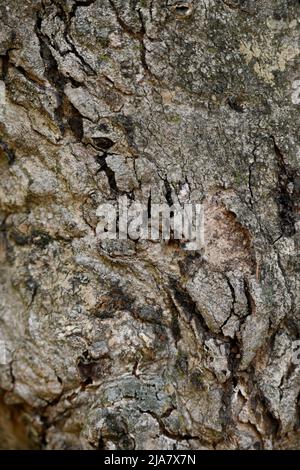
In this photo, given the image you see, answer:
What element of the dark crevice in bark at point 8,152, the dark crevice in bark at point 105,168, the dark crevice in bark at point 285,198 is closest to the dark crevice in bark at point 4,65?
the dark crevice in bark at point 8,152

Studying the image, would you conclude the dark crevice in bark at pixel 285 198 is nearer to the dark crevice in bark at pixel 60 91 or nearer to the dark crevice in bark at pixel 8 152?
the dark crevice in bark at pixel 60 91

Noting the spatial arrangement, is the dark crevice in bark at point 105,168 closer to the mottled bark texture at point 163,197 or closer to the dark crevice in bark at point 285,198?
the mottled bark texture at point 163,197

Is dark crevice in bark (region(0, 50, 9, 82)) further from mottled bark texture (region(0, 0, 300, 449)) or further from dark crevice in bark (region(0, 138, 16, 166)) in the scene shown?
dark crevice in bark (region(0, 138, 16, 166))

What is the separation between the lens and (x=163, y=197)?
1.49m

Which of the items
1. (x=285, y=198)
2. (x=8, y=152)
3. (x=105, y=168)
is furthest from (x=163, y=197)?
(x=8, y=152)

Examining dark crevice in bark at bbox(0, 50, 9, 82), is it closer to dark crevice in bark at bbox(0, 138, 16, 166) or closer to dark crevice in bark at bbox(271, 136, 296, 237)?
dark crevice in bark at bbox(0, 138, 16, 166)

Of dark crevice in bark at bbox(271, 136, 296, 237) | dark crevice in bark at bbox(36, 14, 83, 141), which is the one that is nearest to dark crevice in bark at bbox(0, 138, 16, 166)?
dark crevice in bark at bbox(36, 14, 83, 141)

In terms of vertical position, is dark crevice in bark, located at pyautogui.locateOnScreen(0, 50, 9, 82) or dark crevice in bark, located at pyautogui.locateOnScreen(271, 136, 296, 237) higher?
dark crevice in bark, located at pyautogui.locateOnScreen(0, 50, 9, 82)

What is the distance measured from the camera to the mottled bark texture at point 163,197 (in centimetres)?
146

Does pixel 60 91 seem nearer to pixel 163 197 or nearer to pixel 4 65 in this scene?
pixel 4 65

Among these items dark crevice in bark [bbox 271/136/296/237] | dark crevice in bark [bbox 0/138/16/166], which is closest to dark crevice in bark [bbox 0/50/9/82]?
dark crevice in bark [bbox 0/138/16/166]

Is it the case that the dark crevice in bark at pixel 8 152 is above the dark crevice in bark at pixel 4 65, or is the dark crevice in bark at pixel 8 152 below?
below

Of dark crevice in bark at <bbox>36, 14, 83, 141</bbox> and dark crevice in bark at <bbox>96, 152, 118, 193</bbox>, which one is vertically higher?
dark crevice in bark at <bbox>36, 14, 83, 141</bbox>

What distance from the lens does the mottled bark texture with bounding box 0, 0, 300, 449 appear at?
1465mm
